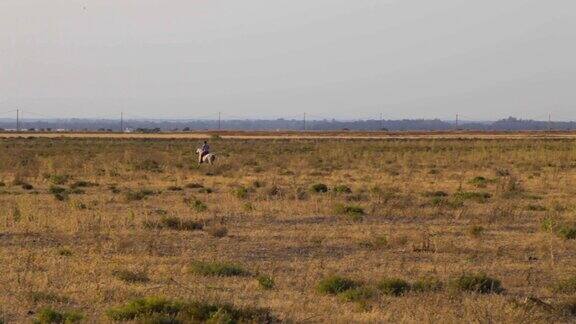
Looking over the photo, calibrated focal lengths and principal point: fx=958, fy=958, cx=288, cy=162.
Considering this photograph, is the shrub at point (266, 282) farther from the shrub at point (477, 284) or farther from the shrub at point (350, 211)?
the shrub at point (350, 211)

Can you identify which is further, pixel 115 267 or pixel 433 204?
pixel 433 204

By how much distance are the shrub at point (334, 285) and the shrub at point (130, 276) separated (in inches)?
108

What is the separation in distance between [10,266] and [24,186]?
19.0 m

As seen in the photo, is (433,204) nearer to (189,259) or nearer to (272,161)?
(189,259)

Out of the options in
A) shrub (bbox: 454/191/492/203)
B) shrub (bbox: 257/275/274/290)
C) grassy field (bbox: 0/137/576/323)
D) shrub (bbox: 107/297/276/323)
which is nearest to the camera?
shrub (bbox: 107/297/276/323)

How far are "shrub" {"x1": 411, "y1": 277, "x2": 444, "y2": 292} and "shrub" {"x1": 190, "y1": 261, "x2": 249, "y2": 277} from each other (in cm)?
287

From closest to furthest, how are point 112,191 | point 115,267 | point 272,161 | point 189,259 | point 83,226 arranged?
point 115,267 → point 189,259 → point 83,226 → point 112,191 → point 272,161

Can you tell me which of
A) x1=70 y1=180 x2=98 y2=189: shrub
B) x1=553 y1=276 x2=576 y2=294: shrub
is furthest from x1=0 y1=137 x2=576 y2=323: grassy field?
x1=70 y1=180 x2=98 y2=189: shrub

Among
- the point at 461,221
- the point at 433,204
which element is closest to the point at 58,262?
the point at 461,221

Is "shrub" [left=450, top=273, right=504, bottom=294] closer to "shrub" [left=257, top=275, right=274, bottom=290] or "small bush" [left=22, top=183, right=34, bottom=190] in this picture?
"shrub" [left=257, top=275, right=274, bottom=290]

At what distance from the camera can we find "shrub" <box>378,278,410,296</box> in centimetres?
1370

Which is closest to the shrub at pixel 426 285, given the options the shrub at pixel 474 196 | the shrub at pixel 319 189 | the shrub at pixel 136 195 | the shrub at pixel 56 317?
the shrub at pixel 56 317

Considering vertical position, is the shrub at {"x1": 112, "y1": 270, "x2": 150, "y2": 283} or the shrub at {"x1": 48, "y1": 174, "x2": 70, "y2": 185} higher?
the shrub at {"x1": 112, "y1": 270, "x2": 150, "y2": 283}

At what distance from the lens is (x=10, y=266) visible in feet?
52.1
